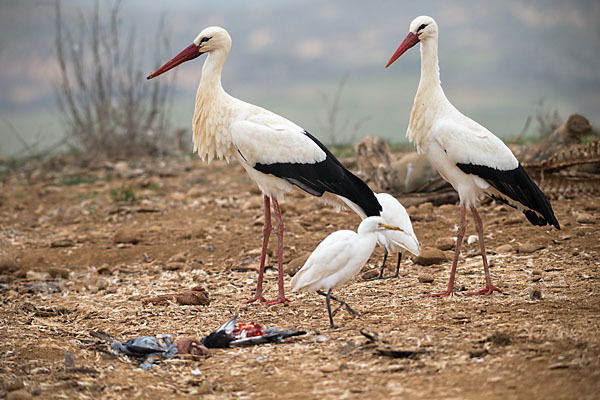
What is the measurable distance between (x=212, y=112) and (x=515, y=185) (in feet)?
9.69

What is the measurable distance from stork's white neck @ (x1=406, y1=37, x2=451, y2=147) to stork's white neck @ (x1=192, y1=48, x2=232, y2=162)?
1794mm

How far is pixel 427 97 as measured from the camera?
5.87m

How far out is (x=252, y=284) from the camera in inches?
262

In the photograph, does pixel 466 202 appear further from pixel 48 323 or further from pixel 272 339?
pixel 48 323

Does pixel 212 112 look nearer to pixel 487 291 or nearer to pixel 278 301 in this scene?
pixel 278 301

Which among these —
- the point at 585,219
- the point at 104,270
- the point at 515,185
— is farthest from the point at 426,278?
the point at 104,270

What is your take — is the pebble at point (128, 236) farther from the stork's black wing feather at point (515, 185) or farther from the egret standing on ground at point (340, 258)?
the stork's black wing feather at point (515, 185)

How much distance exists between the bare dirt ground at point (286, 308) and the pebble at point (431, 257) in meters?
0.11

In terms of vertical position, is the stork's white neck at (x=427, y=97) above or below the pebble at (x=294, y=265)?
above

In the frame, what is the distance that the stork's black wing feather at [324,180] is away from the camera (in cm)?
577

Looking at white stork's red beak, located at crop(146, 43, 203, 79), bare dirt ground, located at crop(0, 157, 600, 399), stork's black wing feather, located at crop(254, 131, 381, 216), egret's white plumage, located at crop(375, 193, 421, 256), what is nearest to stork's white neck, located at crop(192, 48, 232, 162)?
white stork's red beak, located at crop(146, 43, 203, 79)

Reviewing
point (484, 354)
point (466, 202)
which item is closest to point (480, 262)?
point (466, 202)

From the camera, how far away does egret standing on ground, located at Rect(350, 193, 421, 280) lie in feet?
19.4

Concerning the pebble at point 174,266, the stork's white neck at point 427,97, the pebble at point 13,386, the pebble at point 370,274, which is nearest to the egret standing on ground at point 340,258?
the stork's white neck at point 427,97
